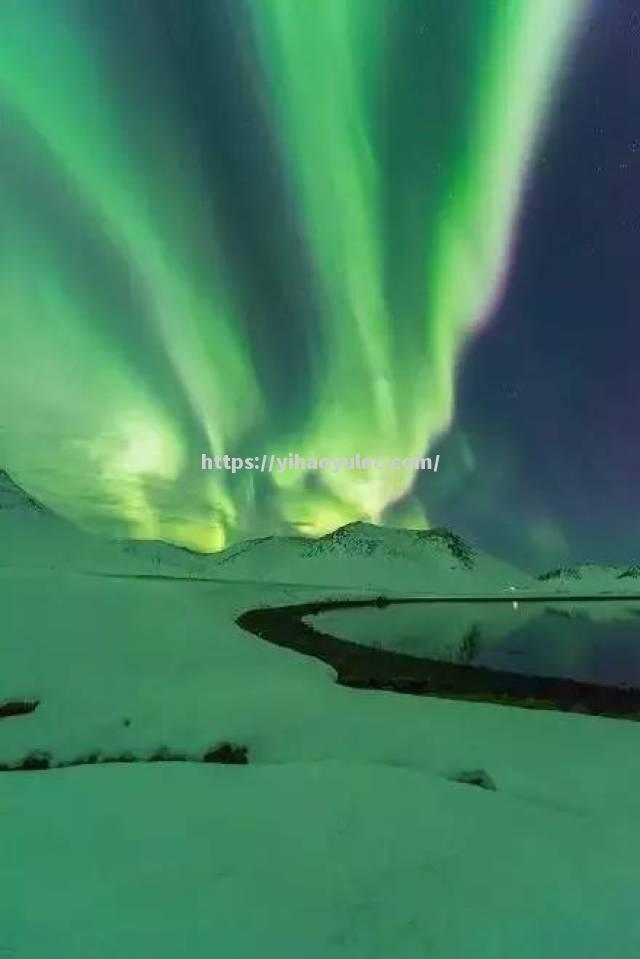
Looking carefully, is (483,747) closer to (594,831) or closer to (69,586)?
(594,831)

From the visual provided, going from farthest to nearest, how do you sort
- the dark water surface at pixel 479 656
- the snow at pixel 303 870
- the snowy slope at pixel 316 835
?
1. the dark water surface at pixel 479 656
2. the snowy slope at pixel 316 835
3. the snow at pixel 303 870

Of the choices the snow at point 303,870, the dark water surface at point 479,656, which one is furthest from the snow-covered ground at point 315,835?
the dark water surface at point 479,656

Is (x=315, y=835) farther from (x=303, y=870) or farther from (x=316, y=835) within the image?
(x=303, y=870)

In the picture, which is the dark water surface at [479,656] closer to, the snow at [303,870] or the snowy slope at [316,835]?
the snowy slope at [316,835]

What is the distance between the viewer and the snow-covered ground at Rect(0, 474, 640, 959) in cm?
635

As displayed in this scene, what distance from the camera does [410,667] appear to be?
93.1ft

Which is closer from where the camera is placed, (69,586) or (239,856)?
(239,856)

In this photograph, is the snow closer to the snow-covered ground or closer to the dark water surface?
the snow-covered ground

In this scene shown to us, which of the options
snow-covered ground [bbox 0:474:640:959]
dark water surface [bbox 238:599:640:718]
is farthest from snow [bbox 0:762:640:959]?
dark water surface [bbox 238:599:640:718]

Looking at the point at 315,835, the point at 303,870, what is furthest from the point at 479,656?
the point at 303,870

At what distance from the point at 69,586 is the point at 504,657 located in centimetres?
2561

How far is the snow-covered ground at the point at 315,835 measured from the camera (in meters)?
6.35

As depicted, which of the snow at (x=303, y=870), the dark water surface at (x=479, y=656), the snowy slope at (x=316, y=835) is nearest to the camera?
the snow at (x=303, y=870)

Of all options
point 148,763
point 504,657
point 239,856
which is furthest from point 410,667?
point 239,856
